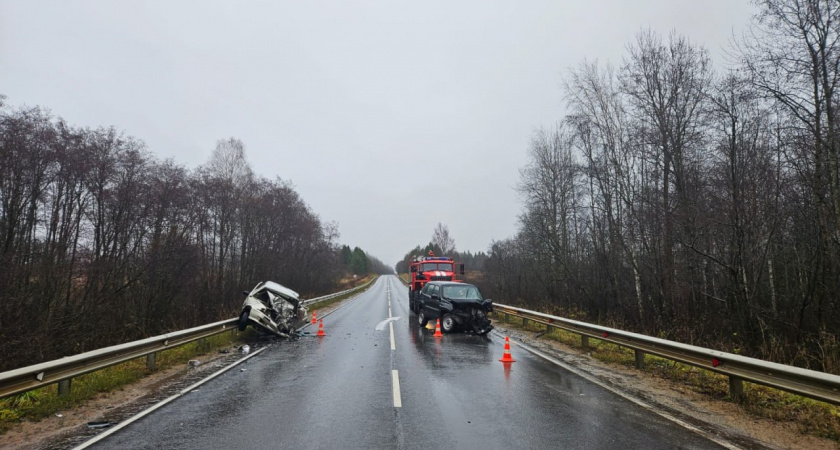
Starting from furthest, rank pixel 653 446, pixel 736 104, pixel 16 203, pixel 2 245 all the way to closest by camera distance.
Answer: pixel 16 203 < pixel 2 245 < pixel 736 104 < pixel 653 446

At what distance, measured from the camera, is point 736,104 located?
1271 cm

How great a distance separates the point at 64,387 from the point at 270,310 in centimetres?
749

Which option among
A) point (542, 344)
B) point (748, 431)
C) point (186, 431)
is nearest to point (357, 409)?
point (186, 431)

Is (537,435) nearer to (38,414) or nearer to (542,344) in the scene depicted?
(38,414)

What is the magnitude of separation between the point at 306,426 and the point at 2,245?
17325mm

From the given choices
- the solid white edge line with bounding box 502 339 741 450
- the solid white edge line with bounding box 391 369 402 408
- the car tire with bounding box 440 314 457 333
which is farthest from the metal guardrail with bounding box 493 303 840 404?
the car tire with bounding box 440 314 457 333

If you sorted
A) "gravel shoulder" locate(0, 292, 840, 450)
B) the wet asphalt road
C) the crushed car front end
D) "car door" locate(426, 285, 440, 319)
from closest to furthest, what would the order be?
the wet asphalt road, "gravel shoulder" locate(0, 292, 840, 450), the crushed car front end, "car door" locate(426, 285, 440, 319)

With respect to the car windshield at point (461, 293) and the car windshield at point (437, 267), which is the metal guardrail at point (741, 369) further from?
the car windshield at point (437, 267)

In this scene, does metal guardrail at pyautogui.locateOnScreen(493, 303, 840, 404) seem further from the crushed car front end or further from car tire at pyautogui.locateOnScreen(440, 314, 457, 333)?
car tire at pyautogui.locateOnScreen(440, 314, 457, 333)

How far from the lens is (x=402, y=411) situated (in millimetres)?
6195

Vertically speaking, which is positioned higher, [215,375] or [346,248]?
[346,248]

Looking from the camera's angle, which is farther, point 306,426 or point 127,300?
point 127,300

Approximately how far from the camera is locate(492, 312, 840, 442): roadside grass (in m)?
5.58

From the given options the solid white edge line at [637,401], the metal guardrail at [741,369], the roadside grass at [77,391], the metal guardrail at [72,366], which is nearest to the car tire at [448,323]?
the solid white edge line at [637,401]
